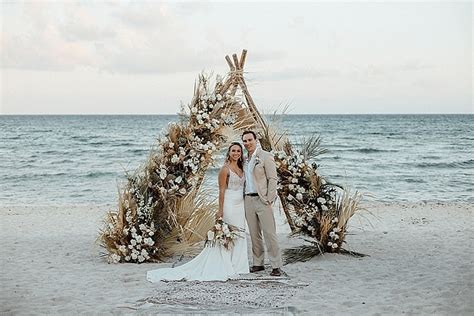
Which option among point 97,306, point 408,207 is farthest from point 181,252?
point 408,207

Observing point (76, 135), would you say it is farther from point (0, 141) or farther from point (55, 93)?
point (55, 93)

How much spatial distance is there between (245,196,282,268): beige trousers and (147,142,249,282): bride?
0.37ft

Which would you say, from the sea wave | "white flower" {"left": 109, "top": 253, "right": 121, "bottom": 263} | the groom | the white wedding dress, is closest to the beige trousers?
the groom

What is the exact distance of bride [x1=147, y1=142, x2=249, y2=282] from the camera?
8.06 m

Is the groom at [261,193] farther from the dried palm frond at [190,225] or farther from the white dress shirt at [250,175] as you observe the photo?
the dried palm frond at [190,225]

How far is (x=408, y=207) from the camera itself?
1628 centimetres

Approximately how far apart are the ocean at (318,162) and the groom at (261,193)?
1.11 metres

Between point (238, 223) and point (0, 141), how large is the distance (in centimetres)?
3662

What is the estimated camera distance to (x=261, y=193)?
26.7 ft

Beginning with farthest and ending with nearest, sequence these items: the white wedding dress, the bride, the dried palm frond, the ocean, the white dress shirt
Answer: the ocean < the dried palm frond < the white dress shirt < the bride < the white wedding dress

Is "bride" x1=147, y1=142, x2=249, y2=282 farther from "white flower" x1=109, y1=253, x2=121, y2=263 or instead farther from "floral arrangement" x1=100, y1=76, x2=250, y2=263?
"white flower" x1=109, y1=253, x2=121, y2=263

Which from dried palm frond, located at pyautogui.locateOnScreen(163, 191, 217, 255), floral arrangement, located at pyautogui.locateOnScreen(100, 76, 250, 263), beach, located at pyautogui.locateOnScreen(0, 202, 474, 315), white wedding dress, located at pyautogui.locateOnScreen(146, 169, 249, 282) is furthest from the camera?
dried palm frond, located at pyautogui.locateOnScreen(163, 191, 217, 255)

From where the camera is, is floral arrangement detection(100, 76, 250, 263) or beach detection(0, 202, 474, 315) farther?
floral arrangement detection(100, 76, 250, 263)

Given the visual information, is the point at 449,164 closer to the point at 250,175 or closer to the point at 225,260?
the point at 250,175
